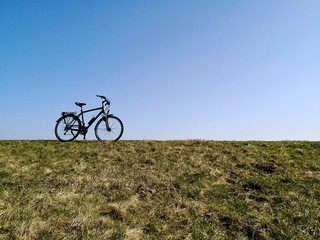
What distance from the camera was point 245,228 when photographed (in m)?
4.96

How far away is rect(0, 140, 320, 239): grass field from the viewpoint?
4.60 meters

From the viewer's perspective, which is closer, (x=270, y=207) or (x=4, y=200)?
(x=4, y=200)

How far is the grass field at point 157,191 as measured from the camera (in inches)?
181

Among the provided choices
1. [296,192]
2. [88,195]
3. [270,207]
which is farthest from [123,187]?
[296,192]

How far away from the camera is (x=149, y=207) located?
5.72m

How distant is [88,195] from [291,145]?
1217cm

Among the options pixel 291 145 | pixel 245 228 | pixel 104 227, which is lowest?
pixel 245 228

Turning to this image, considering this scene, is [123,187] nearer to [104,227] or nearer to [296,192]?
[104,227]

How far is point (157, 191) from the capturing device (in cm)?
686

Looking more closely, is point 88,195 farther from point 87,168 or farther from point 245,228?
point 245,228

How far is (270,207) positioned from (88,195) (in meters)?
5.38

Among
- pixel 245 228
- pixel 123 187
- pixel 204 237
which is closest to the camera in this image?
pixel 204 237

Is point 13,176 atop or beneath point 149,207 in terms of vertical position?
atop

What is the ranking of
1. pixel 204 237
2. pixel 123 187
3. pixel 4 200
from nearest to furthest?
pixel 204 237
pixel 4 200
pixel 123 187
